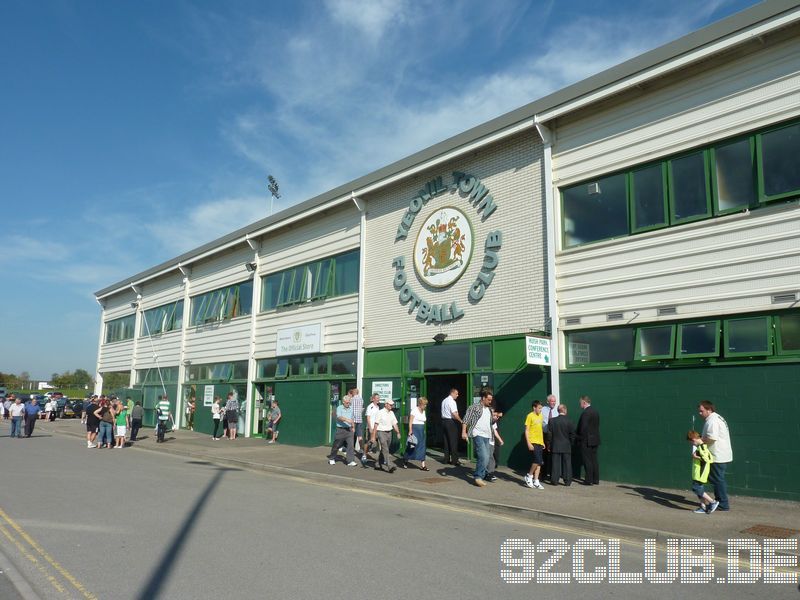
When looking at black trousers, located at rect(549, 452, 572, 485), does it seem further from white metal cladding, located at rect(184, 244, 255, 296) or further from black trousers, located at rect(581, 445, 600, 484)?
white metal cladding, located at rect(184, 244, 255, 296)

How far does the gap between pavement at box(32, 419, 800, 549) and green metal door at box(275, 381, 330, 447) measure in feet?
10.9

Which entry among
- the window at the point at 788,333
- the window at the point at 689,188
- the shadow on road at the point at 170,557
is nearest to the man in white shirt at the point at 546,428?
the window at the point at 788,333

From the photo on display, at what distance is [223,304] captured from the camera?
86.9 ft

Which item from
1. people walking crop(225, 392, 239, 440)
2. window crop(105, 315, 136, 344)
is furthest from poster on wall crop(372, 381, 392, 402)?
window crop(105, 315, 136, 344)

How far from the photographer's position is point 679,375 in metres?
11.6

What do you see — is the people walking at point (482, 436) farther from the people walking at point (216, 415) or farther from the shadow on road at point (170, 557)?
the people walking at point (216, 415)

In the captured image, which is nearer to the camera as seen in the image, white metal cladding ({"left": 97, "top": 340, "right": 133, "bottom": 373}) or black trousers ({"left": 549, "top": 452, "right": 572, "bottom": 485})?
black trousers ({"left": 549, "top": 452, "right": 572, "bottom": 485})

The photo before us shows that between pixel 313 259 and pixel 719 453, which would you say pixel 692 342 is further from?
pixel 313 259

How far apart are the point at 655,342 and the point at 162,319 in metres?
25.9

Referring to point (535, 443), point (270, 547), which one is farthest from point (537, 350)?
point (270, 547)

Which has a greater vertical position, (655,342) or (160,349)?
(160,349)

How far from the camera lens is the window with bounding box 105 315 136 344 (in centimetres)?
3547

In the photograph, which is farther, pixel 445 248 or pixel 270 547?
pixel 445 248

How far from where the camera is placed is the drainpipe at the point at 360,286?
61.5 ft
